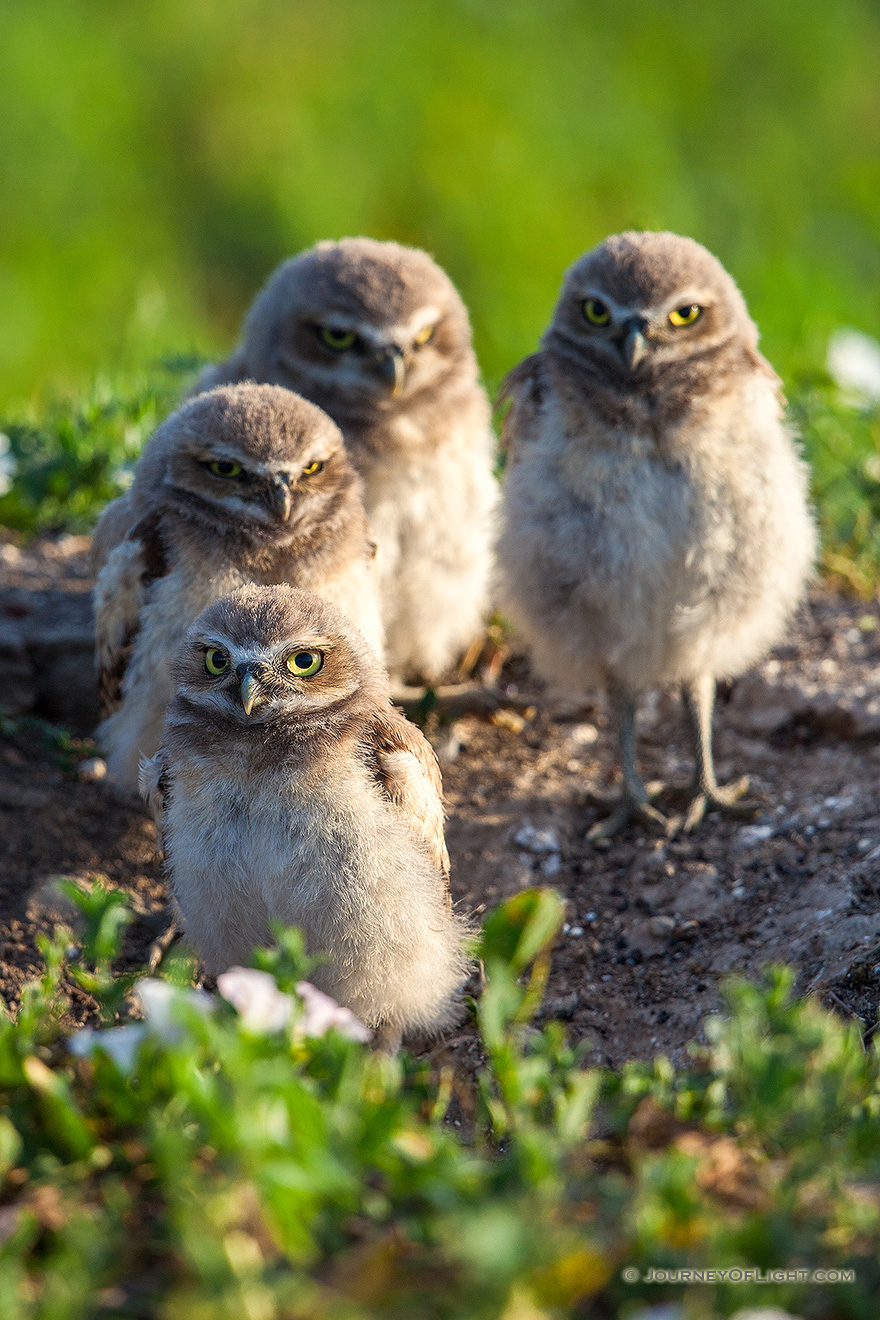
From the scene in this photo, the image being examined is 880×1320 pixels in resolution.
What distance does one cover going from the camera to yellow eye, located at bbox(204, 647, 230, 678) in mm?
3672

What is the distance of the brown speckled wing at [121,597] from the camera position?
461cm

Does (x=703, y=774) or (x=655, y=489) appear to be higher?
(x=655, y=489)

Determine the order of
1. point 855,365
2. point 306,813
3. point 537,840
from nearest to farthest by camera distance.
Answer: point 306,813 → point 537,840 → point 855,365

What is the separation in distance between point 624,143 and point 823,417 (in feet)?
17.4

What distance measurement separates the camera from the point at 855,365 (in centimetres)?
708

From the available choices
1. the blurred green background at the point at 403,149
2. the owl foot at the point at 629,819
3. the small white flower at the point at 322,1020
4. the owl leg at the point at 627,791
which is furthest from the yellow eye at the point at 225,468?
the blurred green background at the point at 403,149

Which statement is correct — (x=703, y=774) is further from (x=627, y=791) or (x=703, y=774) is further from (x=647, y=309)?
(x=647, y=309)

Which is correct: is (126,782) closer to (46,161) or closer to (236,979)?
(236,979)

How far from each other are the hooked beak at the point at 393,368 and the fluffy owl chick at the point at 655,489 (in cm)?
63

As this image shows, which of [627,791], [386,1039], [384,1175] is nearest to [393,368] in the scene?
[627,791]

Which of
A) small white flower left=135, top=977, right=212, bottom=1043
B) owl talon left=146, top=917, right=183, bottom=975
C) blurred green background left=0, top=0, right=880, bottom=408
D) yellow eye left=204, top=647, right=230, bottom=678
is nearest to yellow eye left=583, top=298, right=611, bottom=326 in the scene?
yellow eye left=204, top=647, right=230, bottom=678

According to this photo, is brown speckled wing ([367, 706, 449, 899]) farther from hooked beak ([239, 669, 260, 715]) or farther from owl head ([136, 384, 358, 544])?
owl head ([136, 384, 358, 544])

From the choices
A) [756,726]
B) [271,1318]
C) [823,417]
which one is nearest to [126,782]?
[756,726]

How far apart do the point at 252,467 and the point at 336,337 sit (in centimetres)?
125
